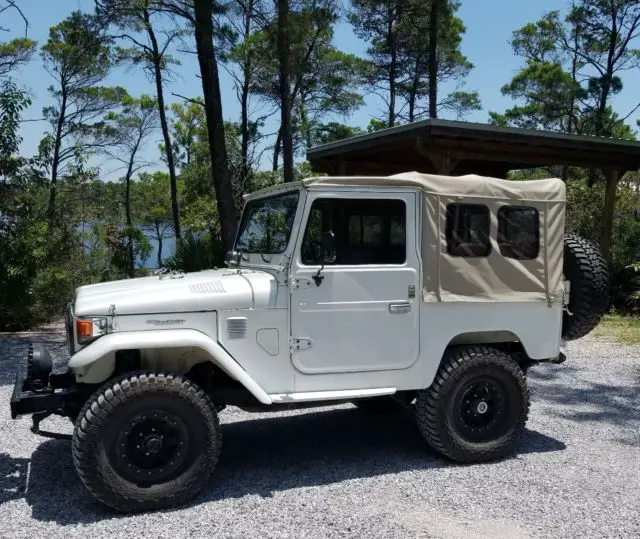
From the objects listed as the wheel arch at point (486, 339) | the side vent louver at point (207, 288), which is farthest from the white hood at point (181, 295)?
the wheel arch at point (486, 339)

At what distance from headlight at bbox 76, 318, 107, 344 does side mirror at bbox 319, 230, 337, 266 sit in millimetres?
1470

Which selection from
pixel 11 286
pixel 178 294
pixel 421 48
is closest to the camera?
pixel 178 294

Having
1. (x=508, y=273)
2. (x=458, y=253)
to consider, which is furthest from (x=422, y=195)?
(x=508, y=273)

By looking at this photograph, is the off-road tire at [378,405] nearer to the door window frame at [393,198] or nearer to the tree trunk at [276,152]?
the door window frame at [393,198]

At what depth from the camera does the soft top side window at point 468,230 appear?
15.4ft

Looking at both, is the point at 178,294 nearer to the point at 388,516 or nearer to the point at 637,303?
the point at 388,516

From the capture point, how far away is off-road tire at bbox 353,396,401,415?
19.7 feet

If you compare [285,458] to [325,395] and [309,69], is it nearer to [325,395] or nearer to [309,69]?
[325,395]

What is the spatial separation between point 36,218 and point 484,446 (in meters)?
10.3

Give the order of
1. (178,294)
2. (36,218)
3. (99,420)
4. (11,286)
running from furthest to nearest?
(36,218) → (11,286) → (178,294) → (99,420)

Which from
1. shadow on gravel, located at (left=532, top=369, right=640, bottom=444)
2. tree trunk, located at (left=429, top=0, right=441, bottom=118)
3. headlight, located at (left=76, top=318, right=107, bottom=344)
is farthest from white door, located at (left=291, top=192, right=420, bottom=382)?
tree trunk, located at (left=429, top=0, right=441, bottom=118)

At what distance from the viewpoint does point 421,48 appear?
21.8 meters

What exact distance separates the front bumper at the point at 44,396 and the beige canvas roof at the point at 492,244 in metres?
2.11

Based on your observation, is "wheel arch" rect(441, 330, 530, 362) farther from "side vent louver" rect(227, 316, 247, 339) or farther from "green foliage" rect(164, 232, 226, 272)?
"green foliage" rect(164, 232, 226, 272)
